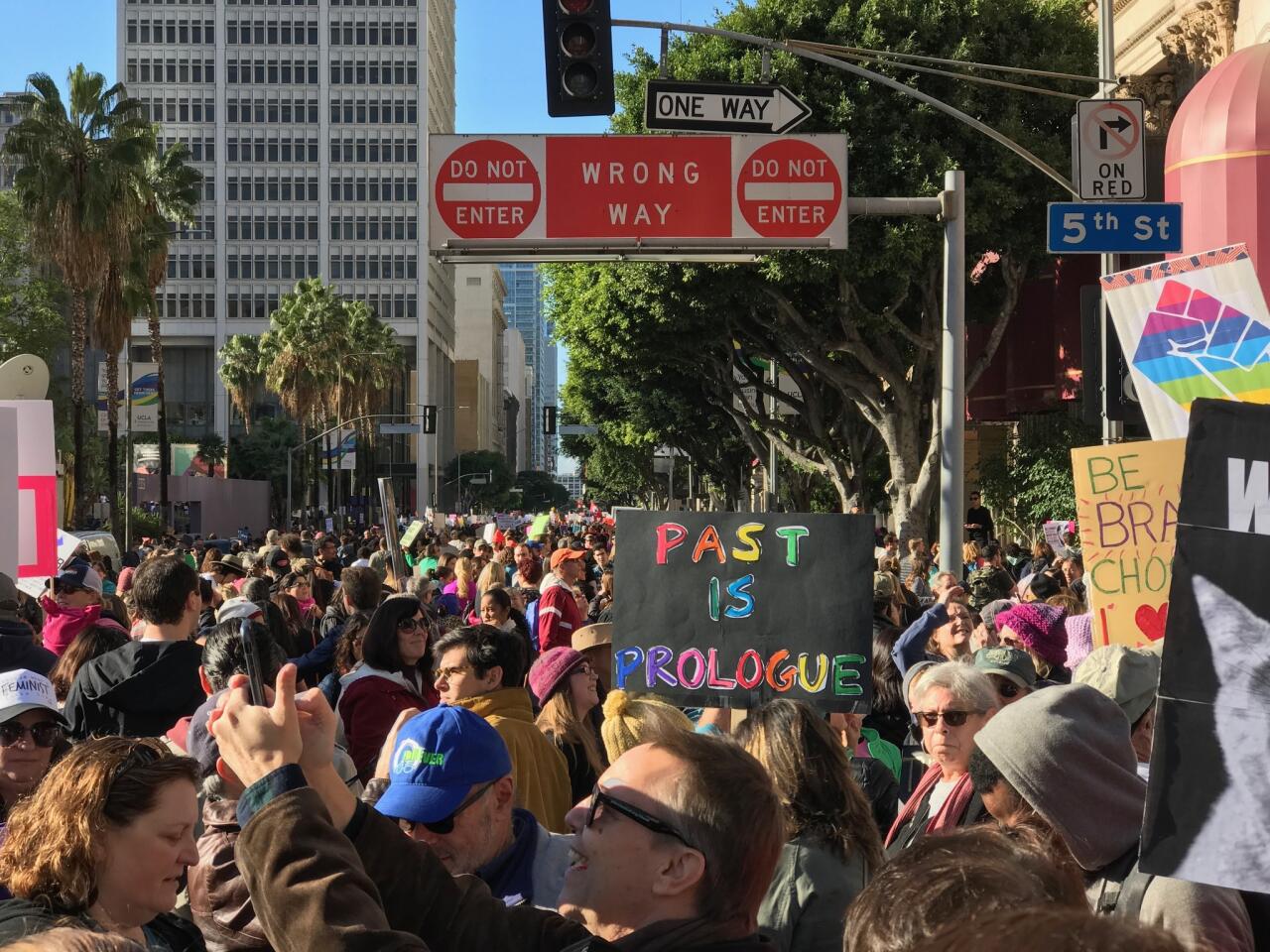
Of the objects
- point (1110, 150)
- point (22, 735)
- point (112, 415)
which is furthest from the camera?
point (112, 415)

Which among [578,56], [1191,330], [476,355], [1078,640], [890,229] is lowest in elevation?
[1078,640]

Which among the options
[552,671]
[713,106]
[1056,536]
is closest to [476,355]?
[1056,536]

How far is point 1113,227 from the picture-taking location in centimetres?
1214

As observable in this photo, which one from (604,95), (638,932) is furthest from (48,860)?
(604,95)

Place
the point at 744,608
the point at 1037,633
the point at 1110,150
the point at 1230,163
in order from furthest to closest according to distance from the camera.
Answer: the point at 1230,163, the point at 1110,150, the point at 1037,633, the point at 744,608

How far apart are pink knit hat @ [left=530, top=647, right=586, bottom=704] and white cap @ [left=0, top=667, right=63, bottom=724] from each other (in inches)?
72.0

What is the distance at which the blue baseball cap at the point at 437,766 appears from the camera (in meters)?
3.38

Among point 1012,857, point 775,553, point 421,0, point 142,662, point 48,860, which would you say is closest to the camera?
point 1012,857

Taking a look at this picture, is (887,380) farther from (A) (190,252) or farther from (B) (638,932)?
(A) (190,252)

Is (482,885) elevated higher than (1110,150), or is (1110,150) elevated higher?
(1110,150)

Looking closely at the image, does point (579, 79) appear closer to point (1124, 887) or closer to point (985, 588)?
point (985, 588)

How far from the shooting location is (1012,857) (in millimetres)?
2373

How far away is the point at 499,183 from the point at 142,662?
1111 centimetres

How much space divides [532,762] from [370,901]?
8.40 feet
